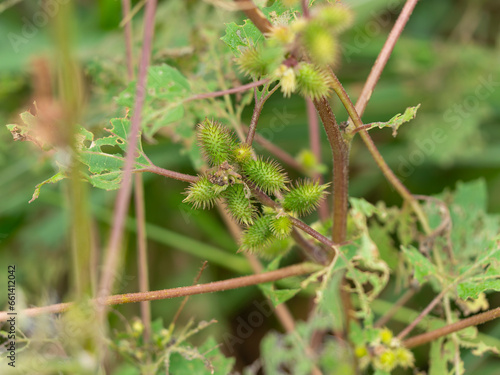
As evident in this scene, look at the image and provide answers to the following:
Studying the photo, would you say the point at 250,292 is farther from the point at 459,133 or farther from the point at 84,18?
the point at 84,18

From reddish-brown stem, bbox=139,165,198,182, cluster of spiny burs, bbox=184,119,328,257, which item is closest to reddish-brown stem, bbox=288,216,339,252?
cluster of spiny burs, bbox=184,119,328,257

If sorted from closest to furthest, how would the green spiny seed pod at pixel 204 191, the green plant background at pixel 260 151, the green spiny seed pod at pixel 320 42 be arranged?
1. the green spiny seed pod at pixel 320 42
2. the green spiny seed pod at pixel 204 191
3. the green plant background at pixel 260 151

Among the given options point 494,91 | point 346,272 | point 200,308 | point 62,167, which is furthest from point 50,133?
point 494,91

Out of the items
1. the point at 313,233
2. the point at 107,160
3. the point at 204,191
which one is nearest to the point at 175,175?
the point at 204,191

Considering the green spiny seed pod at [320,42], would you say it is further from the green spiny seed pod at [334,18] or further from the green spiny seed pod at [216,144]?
the green spiny seed pod at [216,144]

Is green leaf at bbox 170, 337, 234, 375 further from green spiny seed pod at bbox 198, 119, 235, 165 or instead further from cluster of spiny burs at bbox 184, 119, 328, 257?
green spiny seed pod at bbox 198, 119, 235, 165

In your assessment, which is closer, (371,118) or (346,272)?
(346,272)

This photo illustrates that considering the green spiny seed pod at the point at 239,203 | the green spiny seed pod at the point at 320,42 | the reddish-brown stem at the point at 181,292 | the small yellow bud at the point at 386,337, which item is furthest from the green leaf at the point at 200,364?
the green spiny seed pod at the point at 320,42
